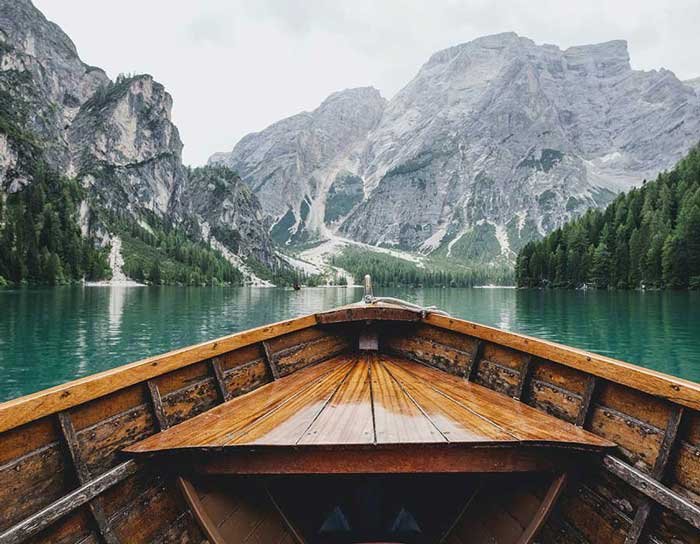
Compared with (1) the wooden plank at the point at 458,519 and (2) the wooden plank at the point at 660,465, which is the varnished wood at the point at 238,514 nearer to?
(1) the wooden plank at the point at 458,519

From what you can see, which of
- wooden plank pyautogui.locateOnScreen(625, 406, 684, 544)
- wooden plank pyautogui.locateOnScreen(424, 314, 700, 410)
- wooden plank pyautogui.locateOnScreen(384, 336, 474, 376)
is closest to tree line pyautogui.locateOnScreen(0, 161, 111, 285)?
wooden plank pyautogui.locateOnScreen(384, 336, 474, 376)

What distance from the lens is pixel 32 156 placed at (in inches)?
5891

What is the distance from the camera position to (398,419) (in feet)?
16.2

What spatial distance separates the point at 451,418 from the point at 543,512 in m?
1.31

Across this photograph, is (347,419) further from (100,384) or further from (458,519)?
(100,384)

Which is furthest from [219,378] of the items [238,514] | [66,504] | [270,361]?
[66,504]

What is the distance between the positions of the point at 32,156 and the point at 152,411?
7480 inches

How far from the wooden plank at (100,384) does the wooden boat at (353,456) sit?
16 mm

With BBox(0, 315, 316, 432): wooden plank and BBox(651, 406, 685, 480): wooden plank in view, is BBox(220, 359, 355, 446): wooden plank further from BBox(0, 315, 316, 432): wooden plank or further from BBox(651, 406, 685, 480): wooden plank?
BBox(651, 406, 685, 480): wooden plank

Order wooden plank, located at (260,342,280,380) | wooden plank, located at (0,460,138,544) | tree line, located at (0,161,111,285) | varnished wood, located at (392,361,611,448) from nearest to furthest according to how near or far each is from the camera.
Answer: wooden plank, located at (0,460,138,544)
varnished wood, located at (392,361,611,448)
wooden plank, located at (260,342,280,380)
tree line, located at (0,161,111,285)

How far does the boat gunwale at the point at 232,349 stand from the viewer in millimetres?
3609

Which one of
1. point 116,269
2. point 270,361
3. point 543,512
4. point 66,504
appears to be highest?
point 270,361

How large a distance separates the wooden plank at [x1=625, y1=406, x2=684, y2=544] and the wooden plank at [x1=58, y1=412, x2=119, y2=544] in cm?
495

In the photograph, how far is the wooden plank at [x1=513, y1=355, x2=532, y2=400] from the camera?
19.5ft
